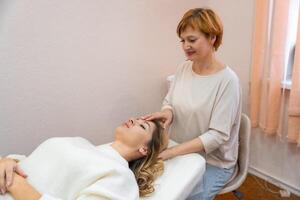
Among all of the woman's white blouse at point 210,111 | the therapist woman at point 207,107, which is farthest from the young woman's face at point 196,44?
the woman's white blouse at point 210,111

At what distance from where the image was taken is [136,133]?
3.79ft

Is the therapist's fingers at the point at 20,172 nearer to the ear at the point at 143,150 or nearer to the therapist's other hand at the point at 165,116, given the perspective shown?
the ear at the point at 143,150

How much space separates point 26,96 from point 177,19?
50.0 inches

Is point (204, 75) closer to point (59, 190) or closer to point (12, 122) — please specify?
point (59, 190)

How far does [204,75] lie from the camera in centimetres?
140

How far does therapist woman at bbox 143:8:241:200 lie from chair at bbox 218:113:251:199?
0.05 m

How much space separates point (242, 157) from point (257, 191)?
2.71 feet

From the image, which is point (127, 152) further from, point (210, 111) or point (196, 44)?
point (196, 44)

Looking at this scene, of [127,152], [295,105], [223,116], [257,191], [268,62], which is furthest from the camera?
[257,191]

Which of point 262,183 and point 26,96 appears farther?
point 262,183

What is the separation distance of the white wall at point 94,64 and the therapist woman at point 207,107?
2.06 ft

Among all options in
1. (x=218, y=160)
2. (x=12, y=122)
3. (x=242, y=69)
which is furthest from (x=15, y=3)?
(x=242, y=69)

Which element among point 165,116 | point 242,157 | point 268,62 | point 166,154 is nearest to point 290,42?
point 268,62

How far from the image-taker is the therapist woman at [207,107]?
1.28 m
